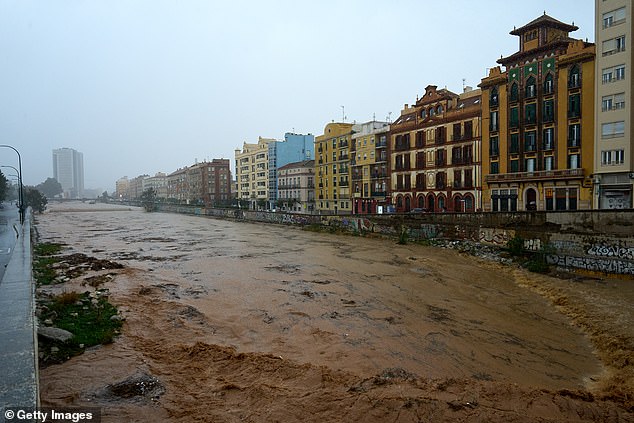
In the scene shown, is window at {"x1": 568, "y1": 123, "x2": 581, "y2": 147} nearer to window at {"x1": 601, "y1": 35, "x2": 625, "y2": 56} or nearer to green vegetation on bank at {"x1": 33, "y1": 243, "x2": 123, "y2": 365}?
window at {"x1": 601, "y1": 35, "x2": 625, "y2": 56}

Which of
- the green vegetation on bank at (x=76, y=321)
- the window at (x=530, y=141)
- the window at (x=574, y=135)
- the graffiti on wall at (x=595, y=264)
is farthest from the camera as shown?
the window at (x=530, y=141)

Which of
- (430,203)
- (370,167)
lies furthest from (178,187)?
(430,203)

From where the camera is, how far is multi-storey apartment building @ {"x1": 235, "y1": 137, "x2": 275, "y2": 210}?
324 ft

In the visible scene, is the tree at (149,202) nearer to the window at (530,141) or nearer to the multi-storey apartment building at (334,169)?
the multi-storey apartment building at (334,169)

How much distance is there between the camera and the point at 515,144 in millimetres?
44031

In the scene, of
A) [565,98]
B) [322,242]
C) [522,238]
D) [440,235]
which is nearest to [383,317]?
[522,238]

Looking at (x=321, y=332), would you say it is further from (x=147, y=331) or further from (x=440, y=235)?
(x=440, y=235)

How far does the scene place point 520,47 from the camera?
43.9 m

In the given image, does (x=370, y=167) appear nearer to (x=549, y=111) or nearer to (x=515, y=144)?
(x=515, y=144)

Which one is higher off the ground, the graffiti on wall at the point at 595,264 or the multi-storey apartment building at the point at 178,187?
the multi-storey apartment building at the point at 178,187

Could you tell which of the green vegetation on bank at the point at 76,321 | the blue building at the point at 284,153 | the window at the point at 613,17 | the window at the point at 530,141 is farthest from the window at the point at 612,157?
the blue building at the point at 284,153

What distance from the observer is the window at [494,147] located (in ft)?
150

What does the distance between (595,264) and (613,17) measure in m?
23.4

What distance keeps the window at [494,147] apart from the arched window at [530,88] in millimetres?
5455
